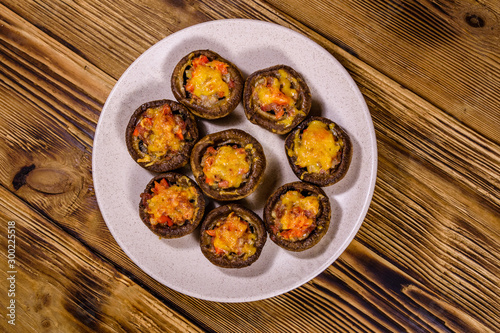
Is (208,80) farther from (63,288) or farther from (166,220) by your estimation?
(63,288)

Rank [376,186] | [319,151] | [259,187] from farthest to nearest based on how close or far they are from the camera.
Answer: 1. [376,186]
2. [259,187]
3. [319,151]

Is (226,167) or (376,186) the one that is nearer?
(226,167)

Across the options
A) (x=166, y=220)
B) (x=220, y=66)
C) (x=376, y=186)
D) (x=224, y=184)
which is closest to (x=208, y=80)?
(x=220, y=66)

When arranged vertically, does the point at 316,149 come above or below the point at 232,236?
above

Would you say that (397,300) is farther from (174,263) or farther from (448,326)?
(174,263)

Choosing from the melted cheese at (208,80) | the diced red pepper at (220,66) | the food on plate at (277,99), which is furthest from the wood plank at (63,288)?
the diced red pepper at (220,66)

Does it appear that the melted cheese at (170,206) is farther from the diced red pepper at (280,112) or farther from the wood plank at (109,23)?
the wood plank at (109,23)

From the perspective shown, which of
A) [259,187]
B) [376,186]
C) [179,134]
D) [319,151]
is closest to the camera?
[319,151]

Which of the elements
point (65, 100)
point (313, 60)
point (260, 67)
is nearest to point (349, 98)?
point (313, 60)
